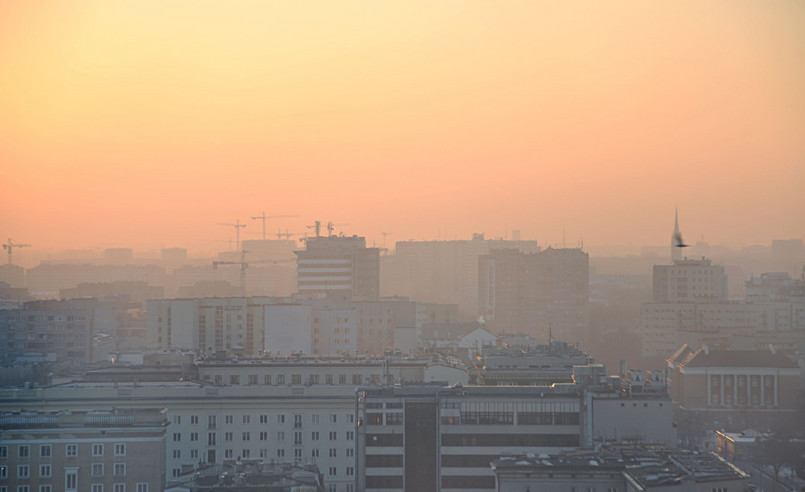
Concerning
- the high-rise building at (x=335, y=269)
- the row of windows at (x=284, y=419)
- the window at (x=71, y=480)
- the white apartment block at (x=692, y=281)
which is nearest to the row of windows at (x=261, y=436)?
the row of windows at (x=284, y=419)

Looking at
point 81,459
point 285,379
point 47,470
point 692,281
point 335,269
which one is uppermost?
point 335,269

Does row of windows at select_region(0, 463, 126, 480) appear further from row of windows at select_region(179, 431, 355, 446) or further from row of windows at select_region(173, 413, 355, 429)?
row of windows at select_region(173, 413, 355, 429)

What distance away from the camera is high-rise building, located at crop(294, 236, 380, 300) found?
4750 cm

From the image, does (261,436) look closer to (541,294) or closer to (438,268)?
(541,294)

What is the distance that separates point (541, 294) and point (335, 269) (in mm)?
8289

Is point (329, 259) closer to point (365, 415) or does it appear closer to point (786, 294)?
point (786, 294)

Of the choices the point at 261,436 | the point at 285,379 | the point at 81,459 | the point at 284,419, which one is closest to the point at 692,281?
the point at 285,379

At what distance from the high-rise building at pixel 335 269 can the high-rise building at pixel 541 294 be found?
535 cm

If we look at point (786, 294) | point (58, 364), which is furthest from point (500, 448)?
point (786, 294)

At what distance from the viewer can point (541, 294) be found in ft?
160

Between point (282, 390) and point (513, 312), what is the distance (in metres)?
33.4

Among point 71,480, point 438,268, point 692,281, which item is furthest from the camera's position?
point 438,268

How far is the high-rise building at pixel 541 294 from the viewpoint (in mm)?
47000

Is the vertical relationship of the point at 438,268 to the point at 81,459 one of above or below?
above
